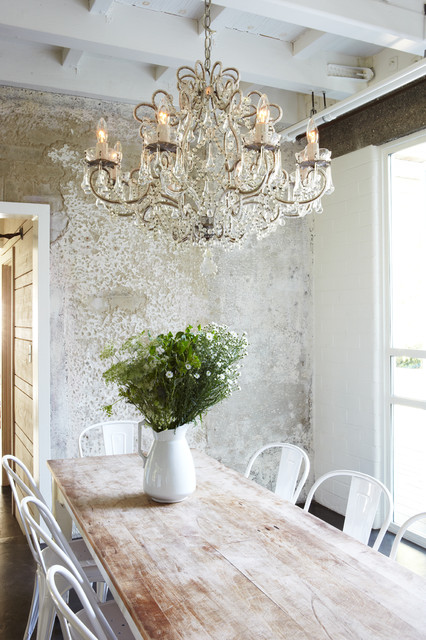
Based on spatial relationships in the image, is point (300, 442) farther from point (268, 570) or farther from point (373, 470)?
point (268, 570)

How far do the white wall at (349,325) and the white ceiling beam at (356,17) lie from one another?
1162 millimetres

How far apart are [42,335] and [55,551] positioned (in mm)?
2135

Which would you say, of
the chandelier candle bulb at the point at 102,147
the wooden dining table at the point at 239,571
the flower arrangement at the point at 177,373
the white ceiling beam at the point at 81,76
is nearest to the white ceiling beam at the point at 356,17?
the chandelier candle bulb at the point at 102,147

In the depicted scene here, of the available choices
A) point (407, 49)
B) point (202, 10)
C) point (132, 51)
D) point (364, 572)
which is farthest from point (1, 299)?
point (364, 572)

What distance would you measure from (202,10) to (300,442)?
10.3 feet

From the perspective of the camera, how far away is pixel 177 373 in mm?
2139

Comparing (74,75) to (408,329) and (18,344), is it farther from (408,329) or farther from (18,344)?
(408,329)

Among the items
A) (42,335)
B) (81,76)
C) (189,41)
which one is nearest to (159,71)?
(81,76)

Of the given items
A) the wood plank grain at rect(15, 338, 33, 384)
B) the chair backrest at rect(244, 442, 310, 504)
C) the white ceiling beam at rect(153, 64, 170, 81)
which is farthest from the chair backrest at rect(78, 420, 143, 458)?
the white ceiling beam at rect(153, 64, 170, 81)

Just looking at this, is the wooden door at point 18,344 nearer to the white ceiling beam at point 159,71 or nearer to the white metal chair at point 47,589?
the white ceiling beam at point 159,71

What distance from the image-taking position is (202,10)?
304 cm

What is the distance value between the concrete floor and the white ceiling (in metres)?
2.88

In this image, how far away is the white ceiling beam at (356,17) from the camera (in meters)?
2.54

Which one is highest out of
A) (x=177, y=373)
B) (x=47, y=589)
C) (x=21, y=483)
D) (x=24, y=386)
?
(x=177, y=373)
